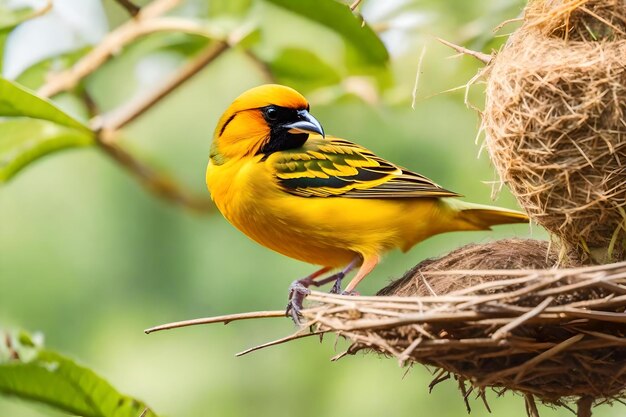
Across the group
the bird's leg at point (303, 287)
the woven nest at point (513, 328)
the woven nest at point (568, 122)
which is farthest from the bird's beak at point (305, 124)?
the woven nest at point (513, 328)

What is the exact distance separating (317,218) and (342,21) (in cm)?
57

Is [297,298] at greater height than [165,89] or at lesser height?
lesser

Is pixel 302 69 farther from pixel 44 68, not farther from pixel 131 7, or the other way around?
pixel 44 68

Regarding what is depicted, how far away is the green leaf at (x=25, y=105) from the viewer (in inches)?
88.4

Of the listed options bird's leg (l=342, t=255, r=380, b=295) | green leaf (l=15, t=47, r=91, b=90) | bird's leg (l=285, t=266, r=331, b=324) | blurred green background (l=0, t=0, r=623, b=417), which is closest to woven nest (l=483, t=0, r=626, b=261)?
bird's leg (l=342, t=255, r=380, b=295)

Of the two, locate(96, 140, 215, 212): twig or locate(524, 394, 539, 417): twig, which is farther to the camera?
locate(96, 140, 215, 212): twig

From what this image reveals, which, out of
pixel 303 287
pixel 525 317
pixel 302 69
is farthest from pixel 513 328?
pixel 302 69

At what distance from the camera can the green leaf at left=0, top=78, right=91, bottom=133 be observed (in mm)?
2246

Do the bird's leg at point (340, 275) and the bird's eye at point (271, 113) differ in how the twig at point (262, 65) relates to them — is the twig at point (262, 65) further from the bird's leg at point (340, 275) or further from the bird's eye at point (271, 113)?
the bird's leg at point (340, 275)

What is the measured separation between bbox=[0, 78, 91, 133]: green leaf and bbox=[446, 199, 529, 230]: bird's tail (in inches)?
42.3

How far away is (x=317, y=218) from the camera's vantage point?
2340mm

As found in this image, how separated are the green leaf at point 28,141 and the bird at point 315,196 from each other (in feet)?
1.94

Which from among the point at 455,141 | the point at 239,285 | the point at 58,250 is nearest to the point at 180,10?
the point at 455,141

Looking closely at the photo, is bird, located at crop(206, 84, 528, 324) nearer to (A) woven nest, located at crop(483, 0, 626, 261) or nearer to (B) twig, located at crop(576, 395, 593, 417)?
(A) woven nest, located at crop(483, 0, 626, 261)
